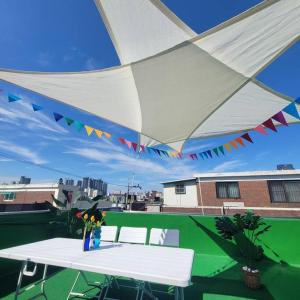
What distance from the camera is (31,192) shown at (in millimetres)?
28406

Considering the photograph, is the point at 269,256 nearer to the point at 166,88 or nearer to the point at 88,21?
the point at 166,88

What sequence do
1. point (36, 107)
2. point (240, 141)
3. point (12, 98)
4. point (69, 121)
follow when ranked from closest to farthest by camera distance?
point (12, 98) < point (36, 107) < point (69, 121) < point (240, 141)

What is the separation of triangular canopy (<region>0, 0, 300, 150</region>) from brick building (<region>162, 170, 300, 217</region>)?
829 centimetres

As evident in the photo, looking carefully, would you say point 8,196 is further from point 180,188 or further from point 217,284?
point 217,284

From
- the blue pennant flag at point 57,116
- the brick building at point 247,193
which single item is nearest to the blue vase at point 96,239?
the blue pennant flag at point 57,116

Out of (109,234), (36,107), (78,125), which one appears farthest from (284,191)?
A: (36,107)

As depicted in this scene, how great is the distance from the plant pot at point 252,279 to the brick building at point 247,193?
7926mm

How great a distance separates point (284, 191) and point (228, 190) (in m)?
3.33

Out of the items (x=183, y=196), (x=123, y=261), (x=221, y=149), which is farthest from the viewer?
(x=183, y=196)

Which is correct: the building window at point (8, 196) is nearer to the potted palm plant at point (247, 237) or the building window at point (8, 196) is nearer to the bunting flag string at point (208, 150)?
the bunting flag string at point (208, 150)

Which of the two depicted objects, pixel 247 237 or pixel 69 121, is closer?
pixel 69 121

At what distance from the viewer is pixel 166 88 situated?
3.55 meters

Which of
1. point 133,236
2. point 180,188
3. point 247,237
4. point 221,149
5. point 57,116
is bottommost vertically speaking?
point 247,237

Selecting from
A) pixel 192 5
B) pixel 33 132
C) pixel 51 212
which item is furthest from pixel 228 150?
pixel 33 132
